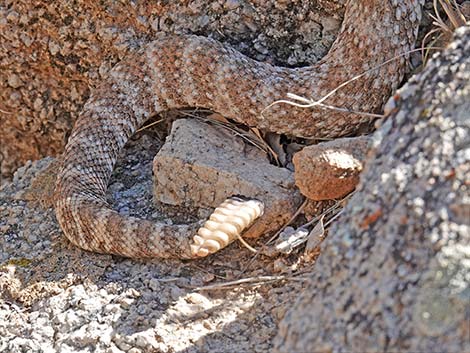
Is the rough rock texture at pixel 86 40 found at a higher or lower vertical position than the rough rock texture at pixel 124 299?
higher

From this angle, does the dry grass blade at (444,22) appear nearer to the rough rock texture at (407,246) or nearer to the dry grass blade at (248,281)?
the rough rock texture at (407,246)

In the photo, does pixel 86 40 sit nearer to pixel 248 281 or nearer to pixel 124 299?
pixel 124 299

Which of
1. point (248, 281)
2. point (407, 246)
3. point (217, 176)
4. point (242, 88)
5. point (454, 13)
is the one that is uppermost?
point (454, 13)

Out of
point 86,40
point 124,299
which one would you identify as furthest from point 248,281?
point 86,40

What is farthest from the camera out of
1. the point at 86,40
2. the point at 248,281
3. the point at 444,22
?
the point at 86,40

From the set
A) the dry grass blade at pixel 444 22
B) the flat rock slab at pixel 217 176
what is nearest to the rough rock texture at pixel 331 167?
the flat rock slab at pixel 217 176

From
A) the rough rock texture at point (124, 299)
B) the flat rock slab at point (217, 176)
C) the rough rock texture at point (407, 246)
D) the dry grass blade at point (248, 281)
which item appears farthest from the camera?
the flat rock slab at point (217, 176)

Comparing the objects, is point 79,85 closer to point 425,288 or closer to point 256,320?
point 256,320

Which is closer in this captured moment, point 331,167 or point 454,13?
point 331,167
